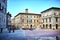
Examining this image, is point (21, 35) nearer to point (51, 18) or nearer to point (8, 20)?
point (8, 20)

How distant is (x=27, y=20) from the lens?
8.34 feet

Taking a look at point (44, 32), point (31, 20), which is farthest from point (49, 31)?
point (31, 20)

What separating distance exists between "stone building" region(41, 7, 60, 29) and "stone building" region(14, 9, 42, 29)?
0.14 m

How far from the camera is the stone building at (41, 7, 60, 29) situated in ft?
8.45

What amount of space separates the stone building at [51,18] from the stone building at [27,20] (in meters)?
0.14

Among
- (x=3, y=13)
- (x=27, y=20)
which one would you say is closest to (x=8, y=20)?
(x=3, y=13)

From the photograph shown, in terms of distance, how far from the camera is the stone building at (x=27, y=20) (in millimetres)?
2504

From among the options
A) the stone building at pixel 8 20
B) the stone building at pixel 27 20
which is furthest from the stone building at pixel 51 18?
the stone building at pixel 8 20

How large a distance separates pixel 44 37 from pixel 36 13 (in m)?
0.55

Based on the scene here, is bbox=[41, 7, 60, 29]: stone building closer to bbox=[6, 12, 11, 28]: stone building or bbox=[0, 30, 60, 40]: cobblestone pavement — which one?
bbox=[0, 30, 60, 40]: cobblestone pavement

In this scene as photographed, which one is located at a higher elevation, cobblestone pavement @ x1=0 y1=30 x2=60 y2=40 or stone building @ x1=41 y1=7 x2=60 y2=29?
stone building @ x1=41 y1=7 x2=60 y2=29

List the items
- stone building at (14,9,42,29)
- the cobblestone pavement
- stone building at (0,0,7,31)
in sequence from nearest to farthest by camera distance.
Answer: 1. stone building at (0,0,7,31)
2. the cobblestone pavement
3. stone building at (14,9,42,29)

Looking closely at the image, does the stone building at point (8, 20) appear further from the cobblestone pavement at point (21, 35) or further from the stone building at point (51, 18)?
the stone building at point (51, 18)

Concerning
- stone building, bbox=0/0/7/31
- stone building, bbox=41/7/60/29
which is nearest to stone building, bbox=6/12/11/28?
stone building, bbox=0/0/7/31
